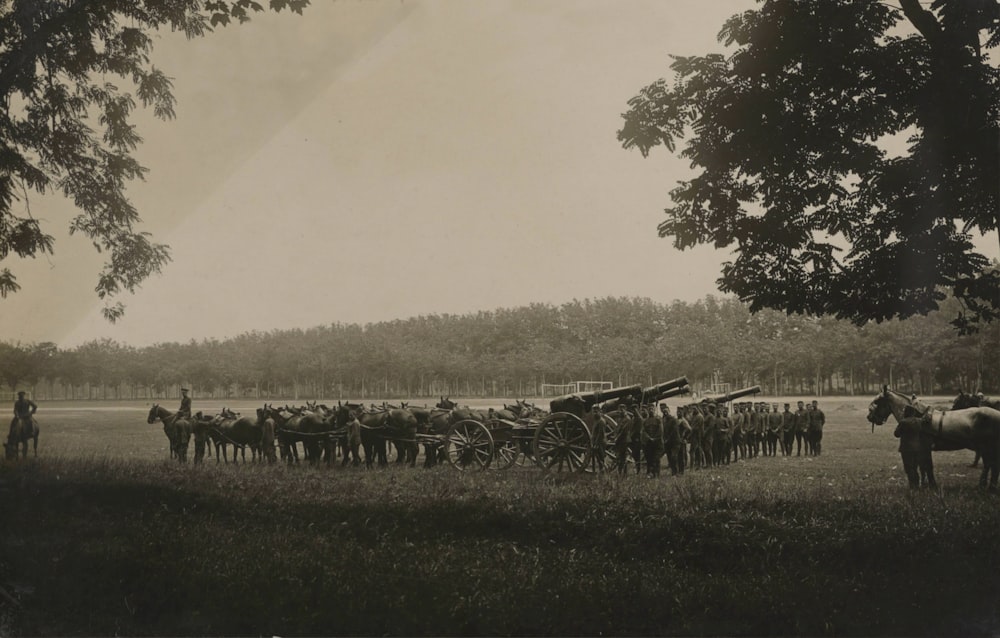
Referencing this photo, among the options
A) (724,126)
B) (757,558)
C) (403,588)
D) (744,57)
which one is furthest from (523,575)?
(744,57)

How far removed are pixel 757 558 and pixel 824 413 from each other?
950cm

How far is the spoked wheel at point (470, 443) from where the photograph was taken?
1241 cm

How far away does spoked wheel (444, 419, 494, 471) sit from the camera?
1241cm

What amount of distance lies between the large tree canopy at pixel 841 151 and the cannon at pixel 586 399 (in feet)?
11.2

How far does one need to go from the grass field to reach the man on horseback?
18 centimetres

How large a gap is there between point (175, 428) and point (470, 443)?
5.89 metres

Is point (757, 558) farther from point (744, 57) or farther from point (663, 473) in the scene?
point (663, 473)

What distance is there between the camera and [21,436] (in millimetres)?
7305

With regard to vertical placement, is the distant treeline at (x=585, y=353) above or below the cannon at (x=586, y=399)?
above

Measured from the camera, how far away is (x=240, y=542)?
21.0 feet

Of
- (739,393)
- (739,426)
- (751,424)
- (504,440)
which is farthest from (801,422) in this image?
(504,440)

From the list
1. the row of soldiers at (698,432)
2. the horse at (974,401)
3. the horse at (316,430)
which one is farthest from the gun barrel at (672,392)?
the horse at (316,430)

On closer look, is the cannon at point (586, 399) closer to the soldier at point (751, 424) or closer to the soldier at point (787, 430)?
the soldier at point (751, 424)

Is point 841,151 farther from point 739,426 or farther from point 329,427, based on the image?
point 329,427
